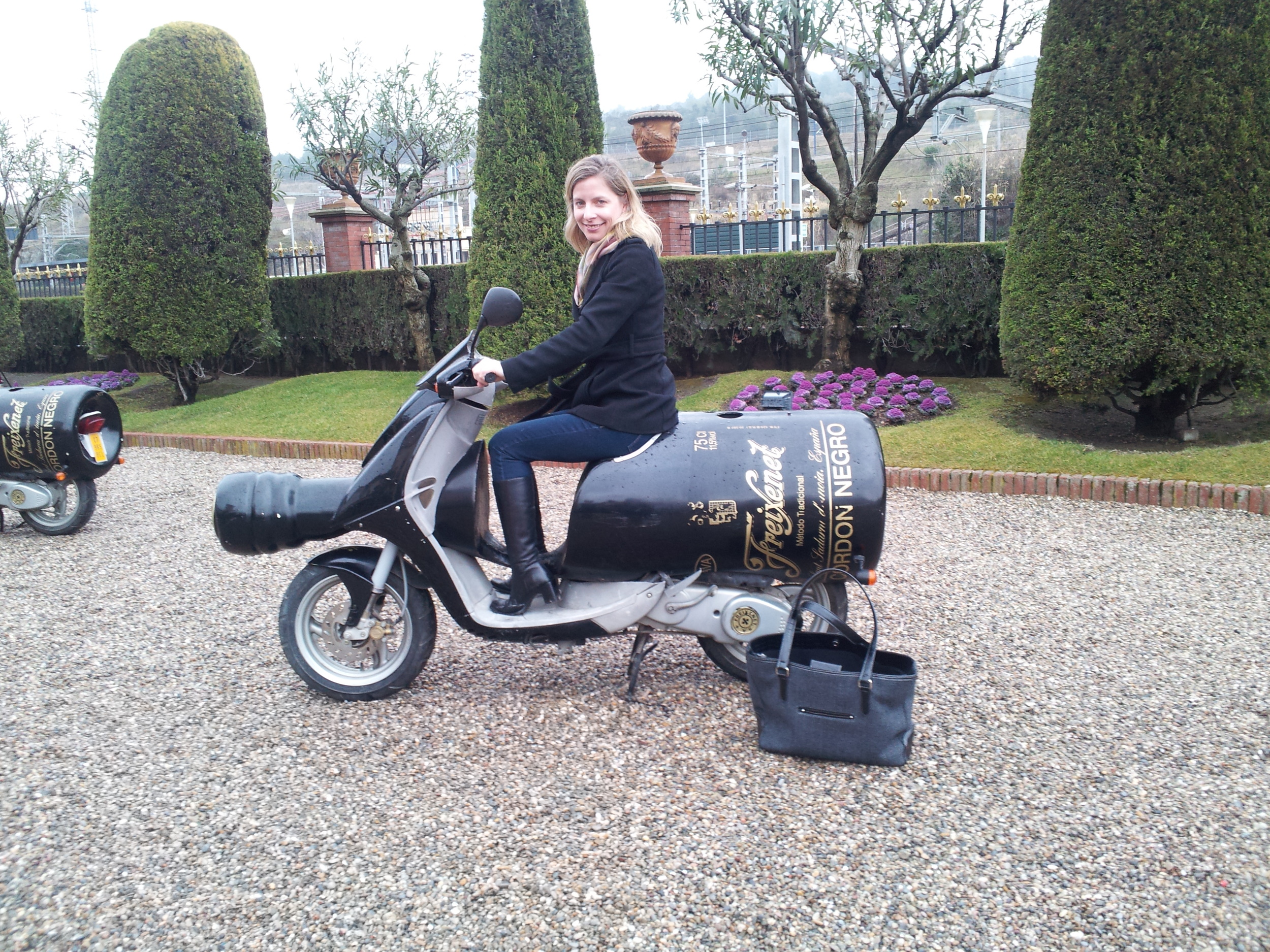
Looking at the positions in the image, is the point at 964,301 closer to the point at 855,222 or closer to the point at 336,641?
the point at 855,222

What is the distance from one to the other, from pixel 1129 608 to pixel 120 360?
51.3ft

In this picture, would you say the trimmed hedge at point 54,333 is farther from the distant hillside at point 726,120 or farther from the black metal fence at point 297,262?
the distant hillside at point 726,120

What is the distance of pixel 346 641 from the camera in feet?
11.4

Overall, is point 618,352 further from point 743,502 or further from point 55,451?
point 55,451

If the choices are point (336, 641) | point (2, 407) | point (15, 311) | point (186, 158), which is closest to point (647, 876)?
point (336, 641)

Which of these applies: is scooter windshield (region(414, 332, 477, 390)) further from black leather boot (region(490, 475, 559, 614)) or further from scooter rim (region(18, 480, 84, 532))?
scooter rim (region(18, 480, 84, 532))

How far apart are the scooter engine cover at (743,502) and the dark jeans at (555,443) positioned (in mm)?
53

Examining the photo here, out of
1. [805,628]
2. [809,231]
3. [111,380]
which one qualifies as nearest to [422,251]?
[111,380]

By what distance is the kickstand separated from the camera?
11.2 ft

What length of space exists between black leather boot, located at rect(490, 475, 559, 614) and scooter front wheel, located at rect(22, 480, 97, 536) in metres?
4.22

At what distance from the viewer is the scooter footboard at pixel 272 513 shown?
3.33m

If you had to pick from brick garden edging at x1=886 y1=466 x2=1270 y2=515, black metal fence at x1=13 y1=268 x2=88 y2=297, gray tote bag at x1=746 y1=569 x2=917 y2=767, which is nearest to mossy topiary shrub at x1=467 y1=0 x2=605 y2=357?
brick garden edging at x1=886 y1=466 x2=1270 y2=515

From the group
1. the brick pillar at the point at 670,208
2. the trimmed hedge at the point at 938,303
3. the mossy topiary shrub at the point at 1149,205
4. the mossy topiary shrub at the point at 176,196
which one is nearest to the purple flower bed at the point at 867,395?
the trimmed hedge at the point at 938,303

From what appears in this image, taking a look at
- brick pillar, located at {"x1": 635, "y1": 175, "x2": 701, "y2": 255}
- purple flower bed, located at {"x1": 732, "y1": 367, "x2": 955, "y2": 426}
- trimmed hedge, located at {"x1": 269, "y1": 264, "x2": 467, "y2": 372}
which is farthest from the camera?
trimmed hedge, located at {"x1": 269, "y1": 264, "x2": 467, "y2": 372}
